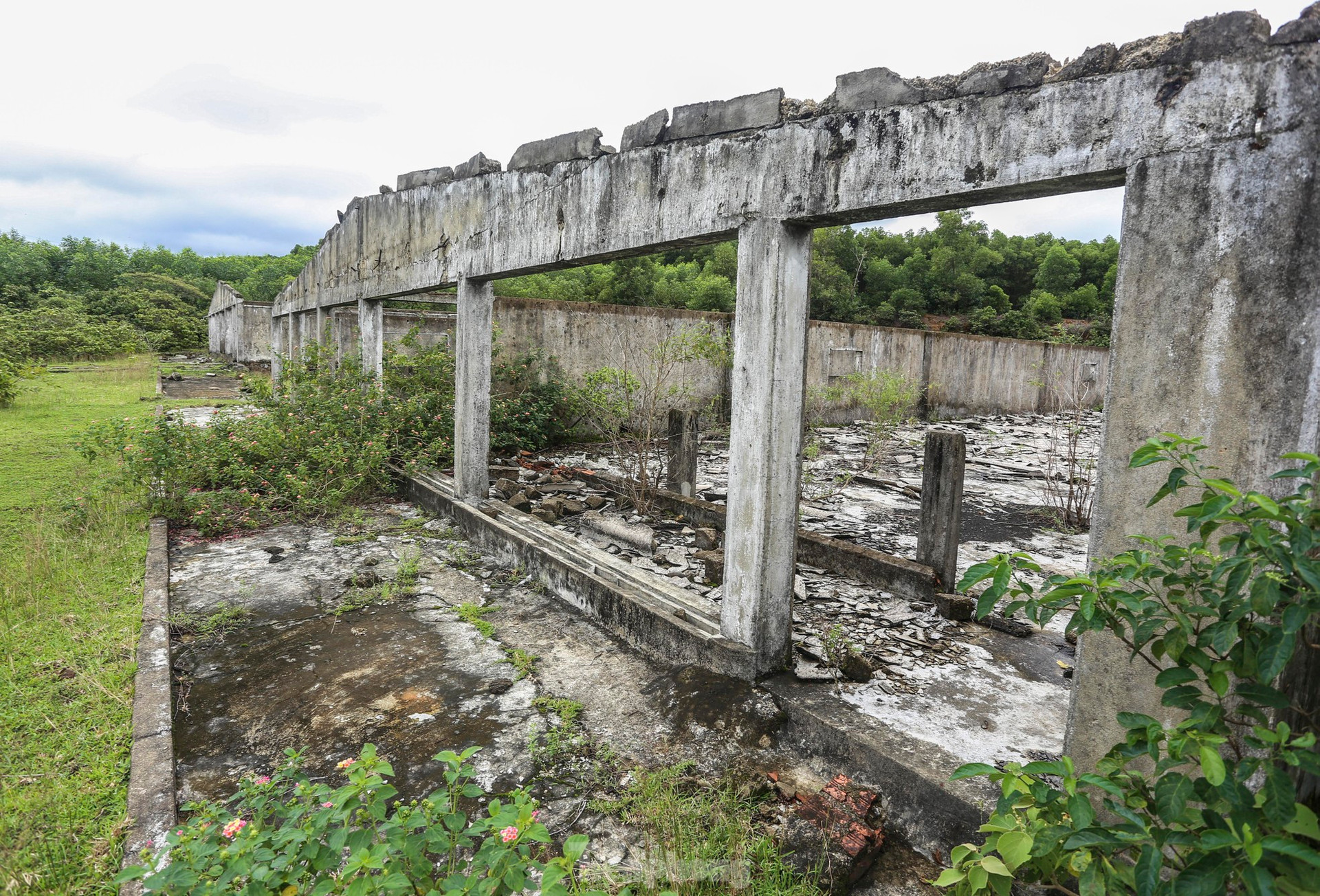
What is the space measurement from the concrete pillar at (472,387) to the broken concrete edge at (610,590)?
0.28 m

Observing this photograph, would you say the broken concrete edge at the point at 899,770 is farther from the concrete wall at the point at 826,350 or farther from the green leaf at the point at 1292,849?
the concrete wall at the point at 826,350

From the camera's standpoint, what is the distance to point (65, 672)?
3959 millimetres

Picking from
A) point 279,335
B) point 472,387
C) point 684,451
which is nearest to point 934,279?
point 279,335

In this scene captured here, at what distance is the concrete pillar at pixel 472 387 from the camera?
6734 mm

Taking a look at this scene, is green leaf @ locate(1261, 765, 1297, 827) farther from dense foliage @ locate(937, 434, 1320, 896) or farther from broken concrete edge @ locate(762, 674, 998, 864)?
broken concrete edge @ locate(762, 674, 998, 864)

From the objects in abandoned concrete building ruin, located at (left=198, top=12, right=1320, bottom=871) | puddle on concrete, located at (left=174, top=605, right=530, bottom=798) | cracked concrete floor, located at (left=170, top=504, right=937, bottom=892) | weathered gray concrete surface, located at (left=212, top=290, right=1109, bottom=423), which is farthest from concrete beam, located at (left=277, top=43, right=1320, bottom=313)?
puddle on concrete, located at (left=174, top=605, right=530, bottom=798)

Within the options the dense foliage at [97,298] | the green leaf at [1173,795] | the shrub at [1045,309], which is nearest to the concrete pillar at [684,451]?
the green leaf at [1173,795]

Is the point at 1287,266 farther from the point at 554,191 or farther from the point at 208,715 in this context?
the point at 208,715

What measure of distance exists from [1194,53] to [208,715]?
493 centimetres

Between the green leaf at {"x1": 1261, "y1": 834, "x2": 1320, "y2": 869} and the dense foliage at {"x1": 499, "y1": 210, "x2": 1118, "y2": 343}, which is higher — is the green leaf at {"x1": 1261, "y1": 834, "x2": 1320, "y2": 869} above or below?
below

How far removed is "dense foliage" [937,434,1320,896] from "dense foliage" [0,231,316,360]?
2426cm

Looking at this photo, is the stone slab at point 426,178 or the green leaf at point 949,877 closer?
the green leaf at point 949,877

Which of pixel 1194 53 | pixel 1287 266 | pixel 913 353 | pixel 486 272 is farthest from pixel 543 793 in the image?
pixel 913 353

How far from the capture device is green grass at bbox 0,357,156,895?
2643 mm
